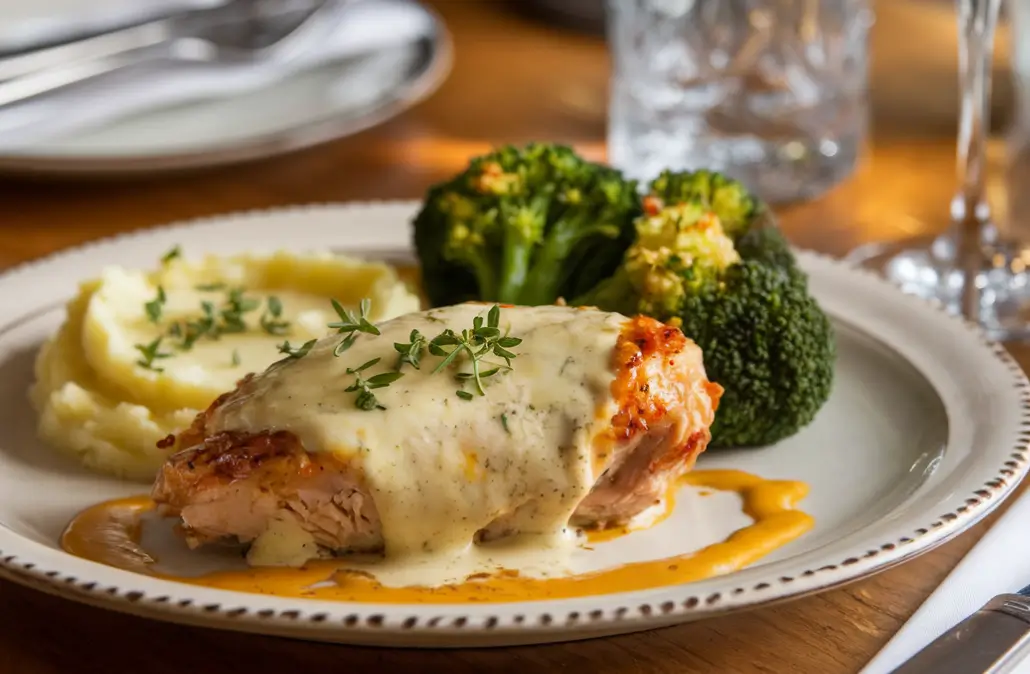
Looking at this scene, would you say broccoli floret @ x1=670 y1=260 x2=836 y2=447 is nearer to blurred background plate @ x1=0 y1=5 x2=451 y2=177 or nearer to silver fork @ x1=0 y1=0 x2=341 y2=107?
blurred background plate @ x1=0 y1=5 x2=451 y2=177

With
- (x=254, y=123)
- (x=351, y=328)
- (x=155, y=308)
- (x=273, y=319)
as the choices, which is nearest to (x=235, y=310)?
(x=273, y=319)

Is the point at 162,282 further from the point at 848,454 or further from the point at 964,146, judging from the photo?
the point at 964,146

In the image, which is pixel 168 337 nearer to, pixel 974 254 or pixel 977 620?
pixel 977 620

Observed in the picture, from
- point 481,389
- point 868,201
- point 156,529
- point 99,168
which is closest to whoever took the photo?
point 481,389

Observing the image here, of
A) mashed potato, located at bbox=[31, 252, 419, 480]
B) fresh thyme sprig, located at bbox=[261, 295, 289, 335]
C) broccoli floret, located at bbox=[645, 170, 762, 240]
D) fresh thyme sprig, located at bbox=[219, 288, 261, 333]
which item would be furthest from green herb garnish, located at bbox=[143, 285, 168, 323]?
broccoli floret, located at bbox=[645, 170, 762, 240]

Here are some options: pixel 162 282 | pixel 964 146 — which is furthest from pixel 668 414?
pixel 964 146

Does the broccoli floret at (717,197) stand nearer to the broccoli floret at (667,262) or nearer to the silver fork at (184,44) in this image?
the broccoli floret at (667,262)
